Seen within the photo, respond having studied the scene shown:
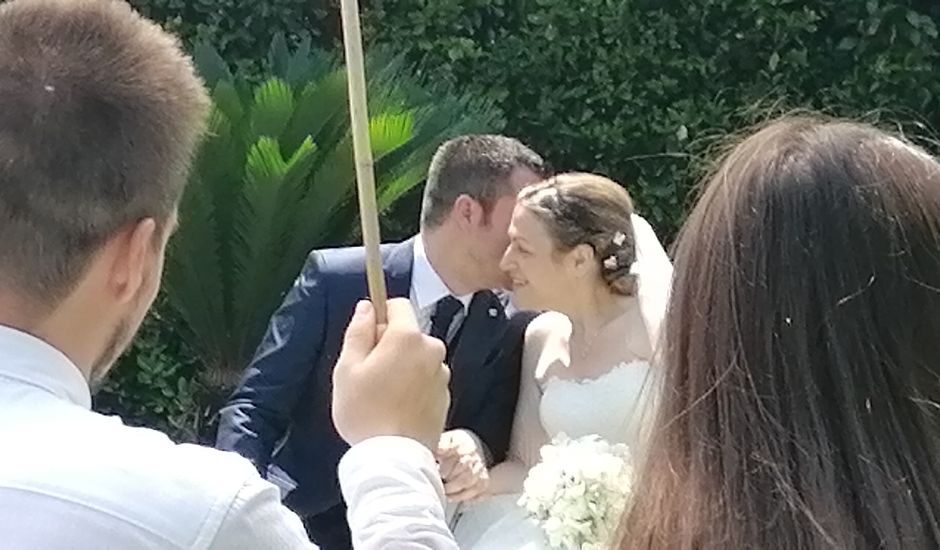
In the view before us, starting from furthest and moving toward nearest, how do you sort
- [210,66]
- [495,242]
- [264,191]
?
[210,66] < [264,191] < [495,242]

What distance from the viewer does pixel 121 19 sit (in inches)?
56.0

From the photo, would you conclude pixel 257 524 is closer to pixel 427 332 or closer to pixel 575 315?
pixel 427 332

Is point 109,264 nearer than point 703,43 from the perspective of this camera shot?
Yes

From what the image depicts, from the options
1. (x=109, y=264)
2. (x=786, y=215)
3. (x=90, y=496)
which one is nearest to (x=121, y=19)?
(x=109, y=264)

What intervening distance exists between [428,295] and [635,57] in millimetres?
3518

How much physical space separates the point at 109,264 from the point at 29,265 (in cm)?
8

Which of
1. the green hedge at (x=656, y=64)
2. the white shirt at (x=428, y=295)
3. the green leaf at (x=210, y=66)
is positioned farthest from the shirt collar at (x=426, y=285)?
the green hedge at (x=656, y=64)

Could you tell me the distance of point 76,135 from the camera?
1337mm

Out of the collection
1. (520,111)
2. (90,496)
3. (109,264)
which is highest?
(109,264)

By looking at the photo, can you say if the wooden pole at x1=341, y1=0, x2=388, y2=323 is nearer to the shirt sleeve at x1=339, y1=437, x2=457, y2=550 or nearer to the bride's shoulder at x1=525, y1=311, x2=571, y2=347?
the shirt sleeve at x1=339, y1=437, x2=457, y2=550

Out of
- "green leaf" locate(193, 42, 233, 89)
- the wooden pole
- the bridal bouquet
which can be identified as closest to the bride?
the bridal bouquet

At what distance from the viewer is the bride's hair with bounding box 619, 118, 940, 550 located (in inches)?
49.8

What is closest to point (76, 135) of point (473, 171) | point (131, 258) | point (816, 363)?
point (131, 258)

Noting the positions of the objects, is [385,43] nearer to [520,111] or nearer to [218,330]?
[520,111]
